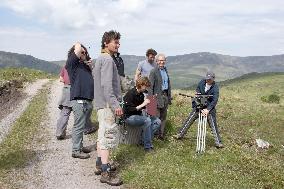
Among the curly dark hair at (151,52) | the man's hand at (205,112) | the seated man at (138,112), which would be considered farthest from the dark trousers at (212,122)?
the curly dark hair at (151,52)

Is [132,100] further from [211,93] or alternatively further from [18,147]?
[18,147]

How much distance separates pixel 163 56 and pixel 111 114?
15.4 feet

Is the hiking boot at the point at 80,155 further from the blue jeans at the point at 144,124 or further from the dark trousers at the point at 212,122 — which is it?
the dark trousers at the point at 212,122

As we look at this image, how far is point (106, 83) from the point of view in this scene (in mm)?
10516

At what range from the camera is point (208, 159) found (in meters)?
13.4

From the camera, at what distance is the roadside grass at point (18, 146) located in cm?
1230

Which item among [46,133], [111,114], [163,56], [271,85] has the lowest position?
[271,85]

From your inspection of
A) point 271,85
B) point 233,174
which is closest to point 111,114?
point 233,174

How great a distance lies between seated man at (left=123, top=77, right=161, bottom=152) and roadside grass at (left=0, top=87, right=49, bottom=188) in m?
3.20

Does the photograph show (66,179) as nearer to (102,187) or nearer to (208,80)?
(102,187)

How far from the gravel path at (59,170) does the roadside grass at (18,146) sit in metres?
0.37

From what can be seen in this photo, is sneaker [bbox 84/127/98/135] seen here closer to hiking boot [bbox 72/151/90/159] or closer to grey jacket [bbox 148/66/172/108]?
grey jacket [bbox 148/66/172/108]

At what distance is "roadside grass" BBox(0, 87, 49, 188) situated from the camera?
484 inches

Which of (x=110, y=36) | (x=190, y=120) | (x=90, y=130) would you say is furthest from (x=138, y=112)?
(x=90, y=130)
